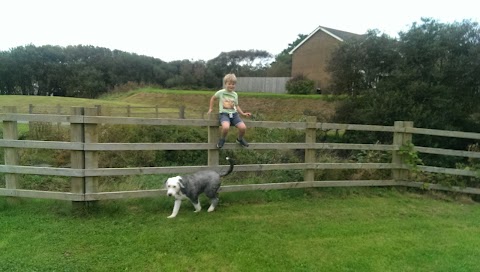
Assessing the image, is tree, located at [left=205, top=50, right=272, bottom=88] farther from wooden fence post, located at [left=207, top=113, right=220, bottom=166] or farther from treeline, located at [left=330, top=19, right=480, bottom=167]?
wooden fence post, located at [left=207, top=113, right=220, bottom=166]

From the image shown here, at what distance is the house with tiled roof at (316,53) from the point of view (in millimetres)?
39747

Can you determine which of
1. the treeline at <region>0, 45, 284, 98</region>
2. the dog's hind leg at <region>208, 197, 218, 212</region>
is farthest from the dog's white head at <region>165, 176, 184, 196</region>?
the treeline at <region>0, 45, 284, 98</region>

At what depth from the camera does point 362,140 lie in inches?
615

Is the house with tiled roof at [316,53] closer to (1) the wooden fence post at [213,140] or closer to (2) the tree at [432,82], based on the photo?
(2) the tree at [432,82]

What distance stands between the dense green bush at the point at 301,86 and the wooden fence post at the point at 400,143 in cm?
3030

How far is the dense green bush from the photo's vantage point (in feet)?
122

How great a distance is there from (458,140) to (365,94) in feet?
14.8

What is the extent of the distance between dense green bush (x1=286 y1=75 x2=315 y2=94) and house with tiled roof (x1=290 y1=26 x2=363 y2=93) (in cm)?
106

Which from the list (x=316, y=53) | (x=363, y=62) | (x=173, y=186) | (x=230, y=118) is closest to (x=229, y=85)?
(x=230, y=118)

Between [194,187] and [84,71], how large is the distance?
56913 millimetres

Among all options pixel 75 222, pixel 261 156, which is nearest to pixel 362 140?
pixel 261 156

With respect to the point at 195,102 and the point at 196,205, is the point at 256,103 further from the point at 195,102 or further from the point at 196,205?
the point at 196,205

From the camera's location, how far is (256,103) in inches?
1300

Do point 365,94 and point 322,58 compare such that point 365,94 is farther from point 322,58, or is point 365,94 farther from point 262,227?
point 322,58
